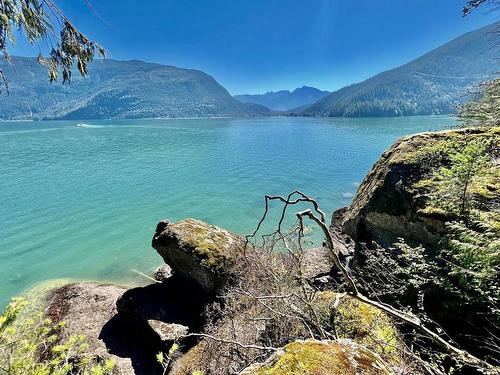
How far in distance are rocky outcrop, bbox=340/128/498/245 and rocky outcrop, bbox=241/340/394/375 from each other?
452 cm

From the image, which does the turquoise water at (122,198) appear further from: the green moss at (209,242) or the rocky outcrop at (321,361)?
the rocky outcrop at (321,361)

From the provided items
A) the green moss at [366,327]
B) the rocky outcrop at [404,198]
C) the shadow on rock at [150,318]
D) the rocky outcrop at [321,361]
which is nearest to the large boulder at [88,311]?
the shadow on rock at [150,318]

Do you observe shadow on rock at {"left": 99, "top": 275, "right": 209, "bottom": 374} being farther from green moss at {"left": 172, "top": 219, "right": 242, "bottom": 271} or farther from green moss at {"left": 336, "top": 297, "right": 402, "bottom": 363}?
green moss at {"left": 336, "top": 297, "right": 402, "bottom": 363}

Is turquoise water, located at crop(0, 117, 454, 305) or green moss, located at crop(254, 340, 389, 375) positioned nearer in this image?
green moss, located at crop(254, 340, 389, 375)

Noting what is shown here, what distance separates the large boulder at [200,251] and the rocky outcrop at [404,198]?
3.88 meters

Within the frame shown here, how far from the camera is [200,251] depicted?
8.29m

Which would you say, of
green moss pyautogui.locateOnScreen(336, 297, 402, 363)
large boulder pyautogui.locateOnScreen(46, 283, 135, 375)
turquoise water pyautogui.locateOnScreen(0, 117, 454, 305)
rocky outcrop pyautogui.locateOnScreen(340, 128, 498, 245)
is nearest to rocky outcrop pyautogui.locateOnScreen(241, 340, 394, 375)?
green moss pyautogui.locateOnScreen(336, 297, 402, 363)

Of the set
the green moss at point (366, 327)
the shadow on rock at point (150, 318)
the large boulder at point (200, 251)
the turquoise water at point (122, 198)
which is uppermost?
the green moss at point (366, 327)

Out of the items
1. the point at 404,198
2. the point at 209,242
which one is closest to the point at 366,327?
the point at 404,198

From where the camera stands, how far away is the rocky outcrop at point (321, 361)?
2021mm

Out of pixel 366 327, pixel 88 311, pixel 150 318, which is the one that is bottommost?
pixel 88 311

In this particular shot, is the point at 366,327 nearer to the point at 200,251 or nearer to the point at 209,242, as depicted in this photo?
the point at 200,251

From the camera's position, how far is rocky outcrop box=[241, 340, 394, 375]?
6.63 feet

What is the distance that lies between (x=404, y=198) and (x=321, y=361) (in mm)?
5651
